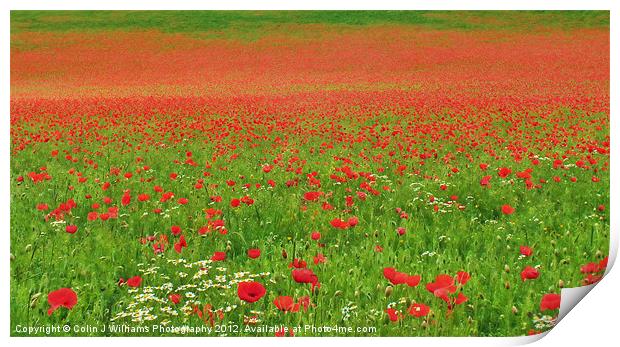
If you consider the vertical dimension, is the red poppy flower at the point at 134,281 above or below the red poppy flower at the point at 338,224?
below

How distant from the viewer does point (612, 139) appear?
3.90 metres

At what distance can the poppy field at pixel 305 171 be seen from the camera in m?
2.98

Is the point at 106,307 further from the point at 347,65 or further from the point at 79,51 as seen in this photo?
the point at 347,65

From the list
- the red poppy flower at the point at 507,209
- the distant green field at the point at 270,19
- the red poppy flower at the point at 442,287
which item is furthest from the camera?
the distant green field at the point at 270,19

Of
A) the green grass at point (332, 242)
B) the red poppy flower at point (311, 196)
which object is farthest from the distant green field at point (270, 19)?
the red poppy flower at point (311, 196)

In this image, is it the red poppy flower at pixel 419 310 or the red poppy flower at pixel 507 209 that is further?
the red poppy flower at pixel 507 209

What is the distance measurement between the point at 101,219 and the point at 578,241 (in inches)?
99.3

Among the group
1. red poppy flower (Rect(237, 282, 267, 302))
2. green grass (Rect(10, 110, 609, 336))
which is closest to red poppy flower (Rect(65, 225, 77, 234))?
green grass (Rect(10, 110, 609, 336))

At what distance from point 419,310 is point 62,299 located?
5.19 feet

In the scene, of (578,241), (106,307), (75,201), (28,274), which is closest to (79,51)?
(75,201)

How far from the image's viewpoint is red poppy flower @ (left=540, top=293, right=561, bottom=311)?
2848mm

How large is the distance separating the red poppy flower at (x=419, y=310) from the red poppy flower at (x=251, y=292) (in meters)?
0.67

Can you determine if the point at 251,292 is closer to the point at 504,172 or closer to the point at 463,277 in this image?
the point at 463,277

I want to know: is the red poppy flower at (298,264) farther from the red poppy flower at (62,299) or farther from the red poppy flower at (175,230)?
the red poppy flower at (62,299)
